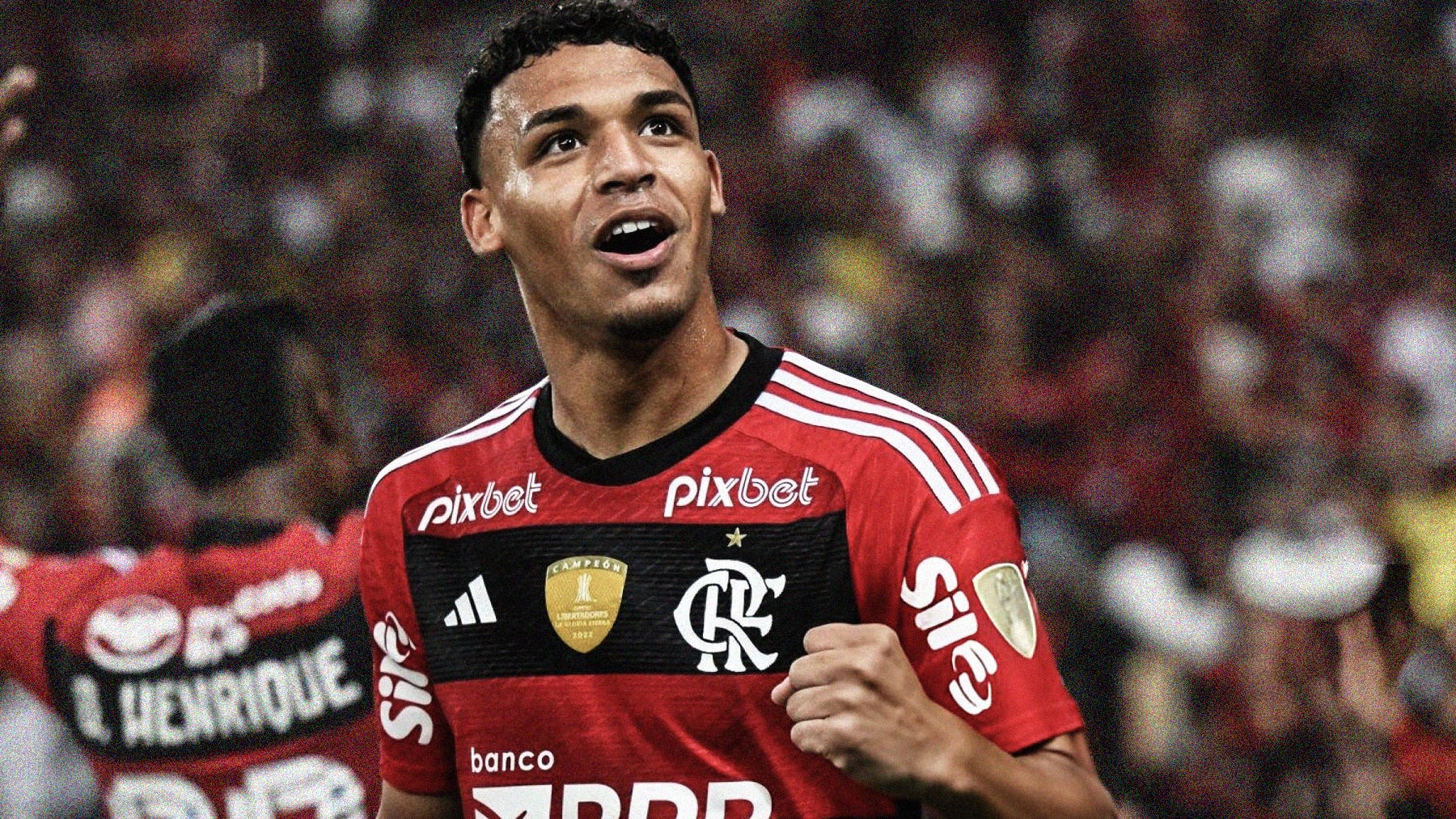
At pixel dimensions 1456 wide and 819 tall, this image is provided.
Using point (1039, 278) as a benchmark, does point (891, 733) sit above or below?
below

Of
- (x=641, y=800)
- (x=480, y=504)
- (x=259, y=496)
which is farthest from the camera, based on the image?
(x=259, y=496)

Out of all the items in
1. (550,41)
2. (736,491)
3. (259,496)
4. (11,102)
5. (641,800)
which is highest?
(11,102)

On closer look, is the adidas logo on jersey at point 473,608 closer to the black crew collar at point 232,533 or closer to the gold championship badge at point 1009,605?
the gold championship badge at point 1009,605

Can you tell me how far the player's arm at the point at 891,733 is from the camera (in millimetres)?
1826

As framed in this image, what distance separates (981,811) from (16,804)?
16.1 feet

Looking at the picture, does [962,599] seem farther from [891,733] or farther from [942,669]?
[891,733]

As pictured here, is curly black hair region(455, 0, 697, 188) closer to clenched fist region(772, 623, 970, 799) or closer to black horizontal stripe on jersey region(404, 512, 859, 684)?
black horizontal stripe on jersey region(404, 512, 859, 684)

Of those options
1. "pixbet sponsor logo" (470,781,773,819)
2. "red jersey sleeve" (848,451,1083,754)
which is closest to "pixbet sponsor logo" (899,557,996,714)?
"red jersey sleeve" (848,451,1083,754)

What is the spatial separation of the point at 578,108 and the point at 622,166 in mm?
119

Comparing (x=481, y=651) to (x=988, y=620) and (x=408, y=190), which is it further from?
(x=408, y=190)

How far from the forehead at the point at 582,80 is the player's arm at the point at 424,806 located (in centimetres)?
92

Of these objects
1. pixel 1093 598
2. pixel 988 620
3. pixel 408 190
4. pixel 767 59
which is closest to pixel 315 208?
pixel 408 190

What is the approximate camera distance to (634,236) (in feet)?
7.70

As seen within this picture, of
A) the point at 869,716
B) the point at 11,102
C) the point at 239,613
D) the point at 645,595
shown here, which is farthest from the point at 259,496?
the point at 869,716
